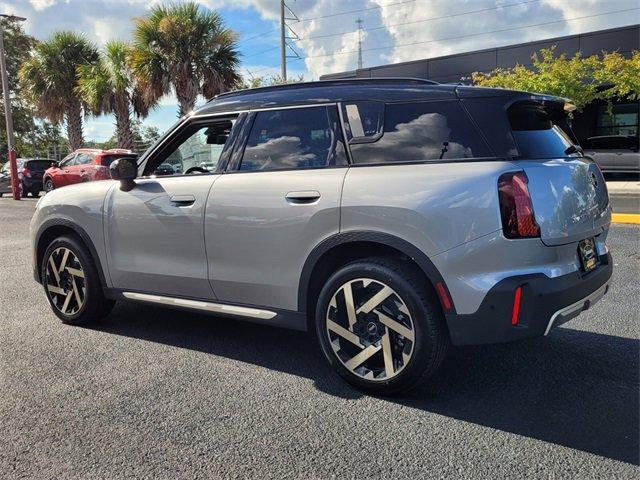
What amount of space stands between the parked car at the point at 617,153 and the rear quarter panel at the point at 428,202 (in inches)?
744

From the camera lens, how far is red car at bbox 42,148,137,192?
58.0ft

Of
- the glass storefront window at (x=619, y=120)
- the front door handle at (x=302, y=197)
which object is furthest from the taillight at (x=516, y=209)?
the glass storefront window at (x=619, y=120)

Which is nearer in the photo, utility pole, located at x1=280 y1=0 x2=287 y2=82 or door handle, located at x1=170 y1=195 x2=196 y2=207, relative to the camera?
door handle, located at x1=170 y1=195 x2=196 y2=207

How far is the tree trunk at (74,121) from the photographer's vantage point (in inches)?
1078

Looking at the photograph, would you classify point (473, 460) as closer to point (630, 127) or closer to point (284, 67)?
point (630, 127)

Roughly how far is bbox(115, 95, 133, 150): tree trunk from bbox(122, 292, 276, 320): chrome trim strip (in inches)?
857

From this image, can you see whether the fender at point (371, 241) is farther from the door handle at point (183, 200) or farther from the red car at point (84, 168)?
the red car at point (84, 168)

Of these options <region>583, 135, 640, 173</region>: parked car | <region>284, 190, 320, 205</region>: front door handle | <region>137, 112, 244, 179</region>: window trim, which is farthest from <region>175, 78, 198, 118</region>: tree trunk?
<region>284, 190, 320, 205</region>: front door handle

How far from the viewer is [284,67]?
29.3m

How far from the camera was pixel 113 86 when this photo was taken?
77.6 feet

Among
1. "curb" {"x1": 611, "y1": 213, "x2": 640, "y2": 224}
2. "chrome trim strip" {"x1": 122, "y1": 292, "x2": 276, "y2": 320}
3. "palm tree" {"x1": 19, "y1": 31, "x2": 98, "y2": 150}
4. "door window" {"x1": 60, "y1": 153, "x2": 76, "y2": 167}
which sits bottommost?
"curb" {"x1": 611, "y1": 213, "x2": 640, "y2": 224}

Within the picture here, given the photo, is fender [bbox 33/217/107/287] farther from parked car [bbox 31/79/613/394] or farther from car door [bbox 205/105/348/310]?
car door [bbox 205/105/348/310]

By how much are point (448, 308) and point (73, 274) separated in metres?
3.16

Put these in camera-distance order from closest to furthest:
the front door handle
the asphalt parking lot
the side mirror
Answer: the asphalt parking lot → the front door handle → the side mirror
